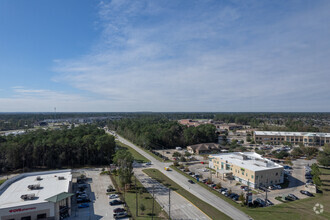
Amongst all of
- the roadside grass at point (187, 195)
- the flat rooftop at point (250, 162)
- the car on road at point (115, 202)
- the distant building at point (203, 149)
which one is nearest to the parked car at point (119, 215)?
the car on road at point (115, 202)

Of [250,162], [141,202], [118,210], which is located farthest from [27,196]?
[250,162]

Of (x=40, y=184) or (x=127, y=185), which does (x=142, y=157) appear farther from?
(x=40, y=184)

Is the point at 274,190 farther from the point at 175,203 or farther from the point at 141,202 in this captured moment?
the point at 141,202

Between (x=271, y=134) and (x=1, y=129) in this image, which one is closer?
(x=271, y=134)

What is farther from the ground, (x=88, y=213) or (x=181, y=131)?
(x=181, y=131)

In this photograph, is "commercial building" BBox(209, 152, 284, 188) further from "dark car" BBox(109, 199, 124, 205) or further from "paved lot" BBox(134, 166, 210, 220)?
"dark car" BBox(109, 199, 124, 205)

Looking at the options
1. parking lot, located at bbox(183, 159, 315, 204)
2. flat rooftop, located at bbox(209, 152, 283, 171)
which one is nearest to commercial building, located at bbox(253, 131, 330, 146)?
parking lot, located at bbox(183, 159, 315, 204)

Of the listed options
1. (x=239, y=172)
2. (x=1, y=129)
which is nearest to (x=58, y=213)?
(x=239, y=172)
